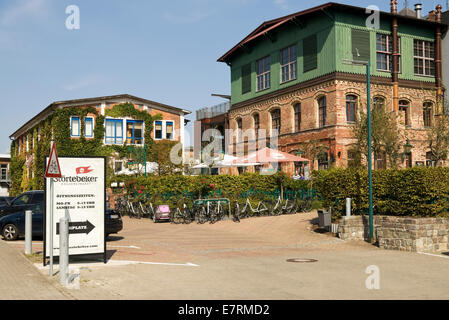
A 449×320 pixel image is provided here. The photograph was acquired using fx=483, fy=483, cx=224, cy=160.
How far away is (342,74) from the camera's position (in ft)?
100

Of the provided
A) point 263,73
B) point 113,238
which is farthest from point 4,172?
point 113,238

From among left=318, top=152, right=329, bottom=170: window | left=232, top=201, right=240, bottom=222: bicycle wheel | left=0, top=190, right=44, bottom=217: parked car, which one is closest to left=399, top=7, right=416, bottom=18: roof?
left=318, top=152, right=329, bottom=170: window

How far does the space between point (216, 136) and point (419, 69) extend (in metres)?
18.9

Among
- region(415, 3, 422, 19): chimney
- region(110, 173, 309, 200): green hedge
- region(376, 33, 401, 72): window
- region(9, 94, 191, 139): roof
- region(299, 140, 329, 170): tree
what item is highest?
region(415, 3, 422, 19): chimney

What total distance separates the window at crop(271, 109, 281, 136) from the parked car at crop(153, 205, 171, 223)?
16.5 meters

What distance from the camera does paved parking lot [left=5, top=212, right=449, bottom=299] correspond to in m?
7.86

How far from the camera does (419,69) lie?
3378cm

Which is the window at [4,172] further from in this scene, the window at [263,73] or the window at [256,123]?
the window at [263,73]

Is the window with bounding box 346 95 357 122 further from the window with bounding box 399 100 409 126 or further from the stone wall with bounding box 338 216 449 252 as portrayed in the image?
the stone wall with bounding box 338 216 449 252

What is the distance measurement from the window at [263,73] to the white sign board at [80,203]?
28.3 metres

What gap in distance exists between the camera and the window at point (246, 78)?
40.3m

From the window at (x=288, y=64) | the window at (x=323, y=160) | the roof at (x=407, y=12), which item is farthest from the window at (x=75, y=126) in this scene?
the roof at (x=407, y=12)

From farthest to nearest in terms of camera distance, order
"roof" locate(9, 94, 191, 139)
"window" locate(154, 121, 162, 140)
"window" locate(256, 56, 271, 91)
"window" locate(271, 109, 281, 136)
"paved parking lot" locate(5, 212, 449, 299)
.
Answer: "window" locate(154, 121, 162, 140)
"roof" locate(9, 94, 191, 139)
"window" locate(256, 56, 271, 91)
"window" locate(271, 109, 281, 136)
"paved parking lot" locate(5, 212, 449, 299)

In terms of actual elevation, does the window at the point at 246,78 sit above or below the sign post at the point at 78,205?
above
